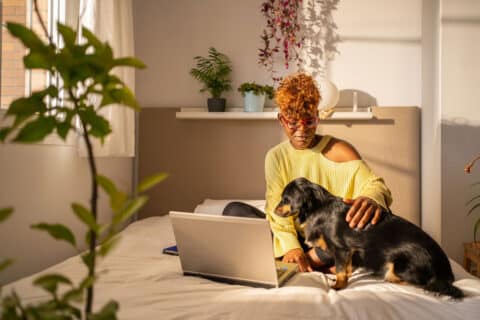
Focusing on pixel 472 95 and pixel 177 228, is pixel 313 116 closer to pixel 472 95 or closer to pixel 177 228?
pixel 177 228

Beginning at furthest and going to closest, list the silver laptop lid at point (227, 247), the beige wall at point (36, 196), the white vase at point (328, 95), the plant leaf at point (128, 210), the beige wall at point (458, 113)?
the white vase at point (328, 95)
the beige wall at point (458, 113)
the beige wall at point (36, 196)
the silver laptop lid at point (227, 247)
the plant leaf at point (128, 210)

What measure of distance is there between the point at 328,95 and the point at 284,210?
1.56 metres

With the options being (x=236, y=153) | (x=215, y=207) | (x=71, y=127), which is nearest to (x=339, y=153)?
(x=215, y=207)

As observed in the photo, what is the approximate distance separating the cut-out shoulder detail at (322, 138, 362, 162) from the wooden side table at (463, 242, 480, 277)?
→ 1.10 metres

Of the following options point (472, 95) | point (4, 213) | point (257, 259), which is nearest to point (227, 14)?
point (472, 95)

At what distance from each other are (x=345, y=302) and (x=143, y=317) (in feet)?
1.78

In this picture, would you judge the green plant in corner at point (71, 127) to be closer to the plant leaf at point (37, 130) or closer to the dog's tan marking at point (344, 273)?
the plant leaf at point (37, 130)

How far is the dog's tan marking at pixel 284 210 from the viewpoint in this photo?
150cm

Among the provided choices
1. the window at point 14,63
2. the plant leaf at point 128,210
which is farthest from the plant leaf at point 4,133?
the window at point 14,63

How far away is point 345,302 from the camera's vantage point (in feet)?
3.89

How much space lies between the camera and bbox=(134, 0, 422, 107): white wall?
307 centimetres

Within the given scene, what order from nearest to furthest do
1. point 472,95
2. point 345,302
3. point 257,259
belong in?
point 345,302 < point 257,259 < point 472,95

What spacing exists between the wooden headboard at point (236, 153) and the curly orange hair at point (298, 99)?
1490 mm

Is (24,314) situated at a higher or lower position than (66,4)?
lower
